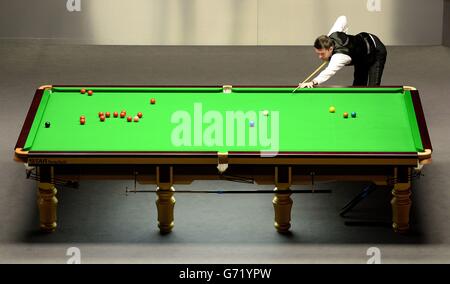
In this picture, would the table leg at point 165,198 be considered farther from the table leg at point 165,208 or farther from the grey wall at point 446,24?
the grey wall at point 446,24

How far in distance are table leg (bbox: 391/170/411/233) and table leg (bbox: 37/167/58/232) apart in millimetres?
2217

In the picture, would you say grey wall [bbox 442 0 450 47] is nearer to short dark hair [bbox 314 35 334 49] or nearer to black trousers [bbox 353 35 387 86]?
black trousers [bbox 353 35 387 86]

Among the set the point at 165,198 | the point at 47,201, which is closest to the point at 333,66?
the point at 165,198

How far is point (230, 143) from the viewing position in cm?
812

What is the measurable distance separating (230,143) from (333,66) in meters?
1.36

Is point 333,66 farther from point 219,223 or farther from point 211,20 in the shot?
point 211,20

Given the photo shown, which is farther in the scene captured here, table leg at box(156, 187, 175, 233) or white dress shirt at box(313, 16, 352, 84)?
white dress shirt at box(313, 16, 352, 84)

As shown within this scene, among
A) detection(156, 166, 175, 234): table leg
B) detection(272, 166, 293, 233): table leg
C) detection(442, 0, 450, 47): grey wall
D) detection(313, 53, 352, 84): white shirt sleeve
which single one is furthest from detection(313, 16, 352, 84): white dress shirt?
detection(442, 0, 450, 47): grey wall

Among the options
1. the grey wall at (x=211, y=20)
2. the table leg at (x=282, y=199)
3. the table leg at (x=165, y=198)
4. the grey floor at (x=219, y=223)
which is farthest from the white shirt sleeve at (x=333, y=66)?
the grey wall at (x=211, y=20)

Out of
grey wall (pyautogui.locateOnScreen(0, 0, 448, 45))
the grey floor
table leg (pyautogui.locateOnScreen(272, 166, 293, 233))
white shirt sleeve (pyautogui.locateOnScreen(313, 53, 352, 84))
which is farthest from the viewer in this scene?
grey wall (pyautogui.locateOnScreen(0, 0, 448, 45))

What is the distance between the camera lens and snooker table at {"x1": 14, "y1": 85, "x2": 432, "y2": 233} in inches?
313

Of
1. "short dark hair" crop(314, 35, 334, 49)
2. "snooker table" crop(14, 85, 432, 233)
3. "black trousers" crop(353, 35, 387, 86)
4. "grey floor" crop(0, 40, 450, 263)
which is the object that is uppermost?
"short dark hair" crop(314, 35, 334, 49)

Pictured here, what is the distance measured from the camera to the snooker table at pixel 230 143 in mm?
7938

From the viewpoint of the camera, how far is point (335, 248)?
8023 mm
